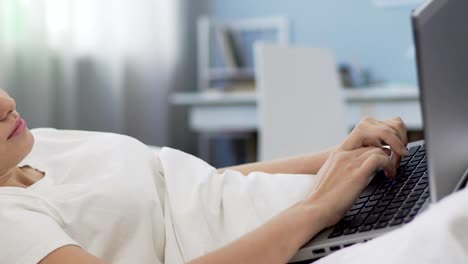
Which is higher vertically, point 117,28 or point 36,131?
point 117,28

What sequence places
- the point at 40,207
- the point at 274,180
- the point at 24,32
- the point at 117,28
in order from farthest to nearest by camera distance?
the point at 117,28, the point at 24,32, the point at 274,180, the point at 40,207

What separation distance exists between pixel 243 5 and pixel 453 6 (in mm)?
3064

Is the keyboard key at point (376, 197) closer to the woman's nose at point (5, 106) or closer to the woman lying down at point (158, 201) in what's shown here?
the woman lying down at point (158, 201)

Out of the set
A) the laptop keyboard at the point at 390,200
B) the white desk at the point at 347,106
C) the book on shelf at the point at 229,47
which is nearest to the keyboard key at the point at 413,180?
the laptop keyboard at the point at 390,200

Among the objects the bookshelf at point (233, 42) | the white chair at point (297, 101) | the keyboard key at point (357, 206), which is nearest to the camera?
the keyboard key at point (357, 206)

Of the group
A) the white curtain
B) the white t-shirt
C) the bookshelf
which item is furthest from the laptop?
the bookshelf

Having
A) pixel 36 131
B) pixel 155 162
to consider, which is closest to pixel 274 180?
pixel 155 162

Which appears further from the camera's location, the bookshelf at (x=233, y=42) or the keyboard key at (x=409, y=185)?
the bookshelf at (x=233, y=42)

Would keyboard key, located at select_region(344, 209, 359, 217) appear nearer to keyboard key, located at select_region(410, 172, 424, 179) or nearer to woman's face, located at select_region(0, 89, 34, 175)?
keyboard key, located at select_region(410, 172, 424, 179)

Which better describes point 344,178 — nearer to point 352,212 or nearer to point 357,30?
point 352,212

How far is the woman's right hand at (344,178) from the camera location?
31.2 inches

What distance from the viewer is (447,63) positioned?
666mm

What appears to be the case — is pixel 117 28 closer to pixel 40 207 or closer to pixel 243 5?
pixel 243 5

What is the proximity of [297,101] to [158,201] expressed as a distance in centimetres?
150
